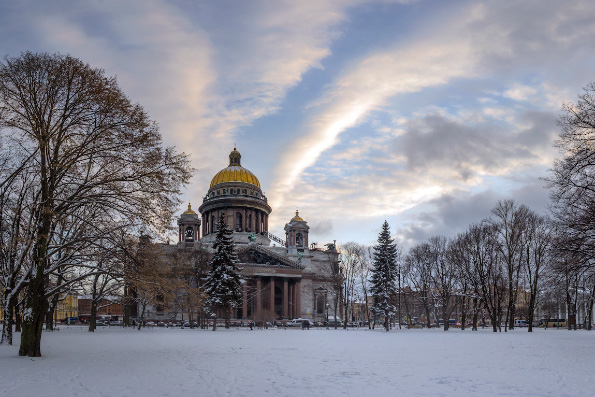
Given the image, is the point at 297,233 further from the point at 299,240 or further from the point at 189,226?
the point at 189,226

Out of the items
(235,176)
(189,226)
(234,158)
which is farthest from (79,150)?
(234,158)

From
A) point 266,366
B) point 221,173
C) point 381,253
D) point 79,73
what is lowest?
point 266,366

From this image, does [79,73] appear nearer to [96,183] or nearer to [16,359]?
[96,183]

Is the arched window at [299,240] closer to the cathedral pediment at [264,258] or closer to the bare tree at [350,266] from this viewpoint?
the cathedral pediment at [264,258]

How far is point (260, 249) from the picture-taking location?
95562 mm

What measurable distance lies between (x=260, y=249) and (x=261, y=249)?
17 cm

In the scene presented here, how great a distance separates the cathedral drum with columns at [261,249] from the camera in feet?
309

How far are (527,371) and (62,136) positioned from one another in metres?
17.9

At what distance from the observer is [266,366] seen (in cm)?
1734

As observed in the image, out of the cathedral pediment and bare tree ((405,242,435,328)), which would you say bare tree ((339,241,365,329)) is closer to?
bare tree ((405,242,435,328))

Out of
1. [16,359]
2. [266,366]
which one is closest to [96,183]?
[16,359]

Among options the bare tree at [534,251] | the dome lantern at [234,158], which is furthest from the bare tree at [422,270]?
the dome lantern at [234,158]

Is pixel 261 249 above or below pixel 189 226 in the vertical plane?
below

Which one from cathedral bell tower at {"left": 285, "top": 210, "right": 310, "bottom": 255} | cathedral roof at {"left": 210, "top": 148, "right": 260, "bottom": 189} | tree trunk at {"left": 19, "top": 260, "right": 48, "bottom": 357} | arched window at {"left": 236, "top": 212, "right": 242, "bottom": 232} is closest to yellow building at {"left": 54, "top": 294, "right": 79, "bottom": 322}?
arched window at {"left": 236, "top": 212, "right": 242, "bottom": 232}
